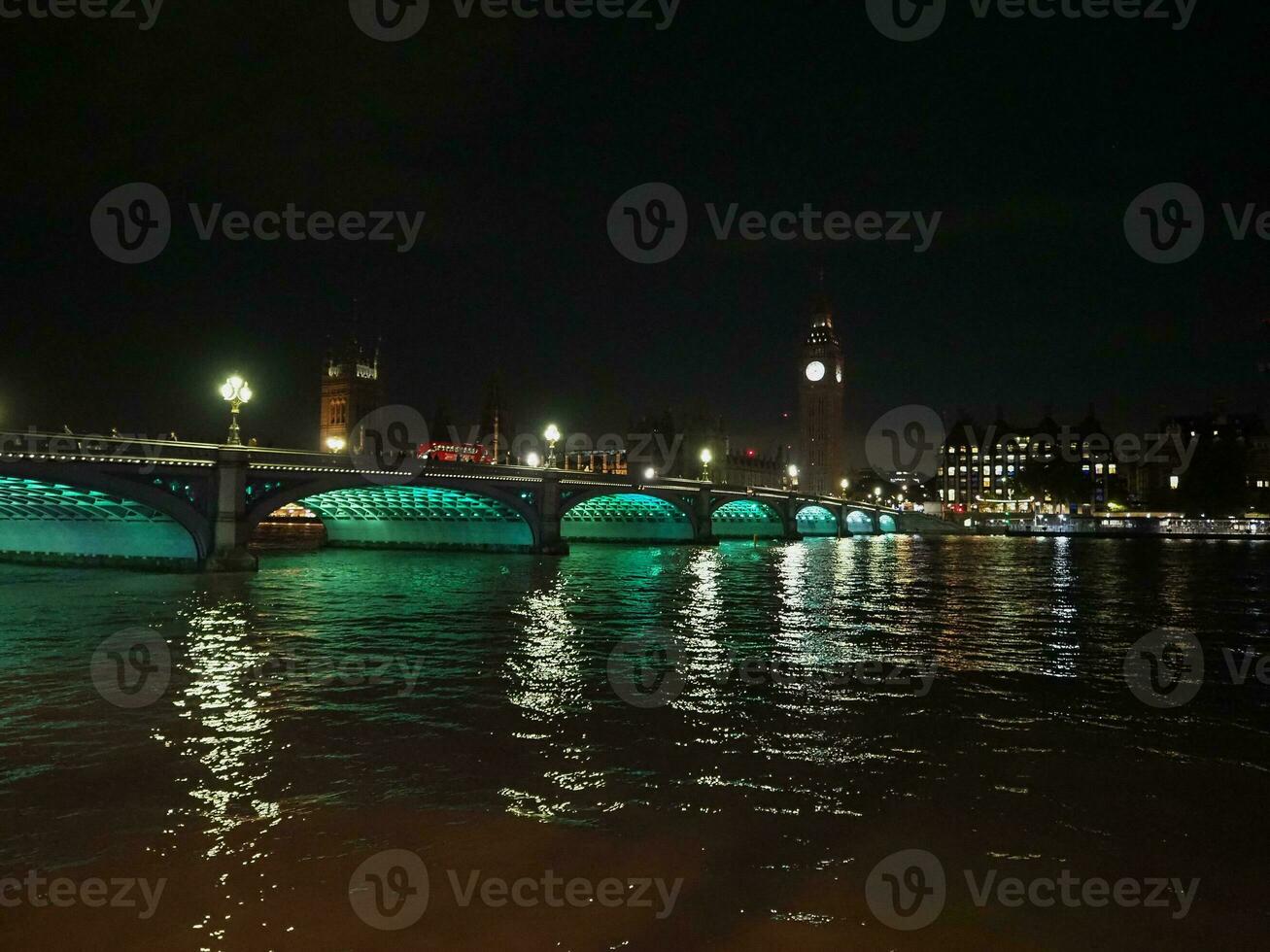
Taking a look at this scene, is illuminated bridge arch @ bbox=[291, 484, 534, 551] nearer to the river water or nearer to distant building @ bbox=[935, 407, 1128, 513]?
the river water

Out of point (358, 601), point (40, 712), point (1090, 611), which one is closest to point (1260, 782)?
point (40, 712)

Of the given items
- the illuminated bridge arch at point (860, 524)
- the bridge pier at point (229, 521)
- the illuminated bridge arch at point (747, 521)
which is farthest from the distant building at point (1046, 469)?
the bridge pier at point (229, 521)

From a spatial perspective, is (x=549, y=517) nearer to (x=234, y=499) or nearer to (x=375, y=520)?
(x=375, y=520)

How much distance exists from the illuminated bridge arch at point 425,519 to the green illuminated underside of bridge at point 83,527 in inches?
540

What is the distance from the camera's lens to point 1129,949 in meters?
6.21

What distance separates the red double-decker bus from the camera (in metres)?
133

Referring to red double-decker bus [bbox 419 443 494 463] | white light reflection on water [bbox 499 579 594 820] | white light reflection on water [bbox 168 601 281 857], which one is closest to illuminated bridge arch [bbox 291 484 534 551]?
white light reflection on water [bbox 499 579 594 820]

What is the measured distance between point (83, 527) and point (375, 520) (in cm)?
2437

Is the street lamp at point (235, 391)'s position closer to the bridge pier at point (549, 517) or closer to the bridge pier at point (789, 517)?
the bridge pier at point (549, 517)

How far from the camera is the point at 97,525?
43.6 meters

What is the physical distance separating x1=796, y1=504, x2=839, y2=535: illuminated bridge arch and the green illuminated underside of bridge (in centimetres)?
9701

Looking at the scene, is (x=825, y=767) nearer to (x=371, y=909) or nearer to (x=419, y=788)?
(x=419, y=788)

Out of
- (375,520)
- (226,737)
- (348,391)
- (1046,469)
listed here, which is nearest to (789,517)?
(375,520)

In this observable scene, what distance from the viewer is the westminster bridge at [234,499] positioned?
35.1 meters
